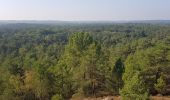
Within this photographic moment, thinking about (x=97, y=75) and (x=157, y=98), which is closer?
(x=157, y=98)

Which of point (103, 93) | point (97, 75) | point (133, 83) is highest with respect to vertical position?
point (133, 83)

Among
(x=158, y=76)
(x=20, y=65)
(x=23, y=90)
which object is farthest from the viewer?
(x=20, y=65)

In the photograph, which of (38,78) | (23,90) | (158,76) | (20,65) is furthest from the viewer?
(20,65)

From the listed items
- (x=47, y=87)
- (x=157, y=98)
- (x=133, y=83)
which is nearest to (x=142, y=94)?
(x=133, y=83)

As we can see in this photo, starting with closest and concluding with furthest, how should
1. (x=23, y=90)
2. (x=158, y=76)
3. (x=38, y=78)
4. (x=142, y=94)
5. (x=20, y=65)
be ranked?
(x=142, y=94), (x=38, y=78), (x=23, y=90), (x=158, y=76), (x=20, y=65)

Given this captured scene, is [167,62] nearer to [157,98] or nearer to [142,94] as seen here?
[157,98]

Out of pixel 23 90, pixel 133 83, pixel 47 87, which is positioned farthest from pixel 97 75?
pixel 133 83

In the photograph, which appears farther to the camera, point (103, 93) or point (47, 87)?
point (103, 93)

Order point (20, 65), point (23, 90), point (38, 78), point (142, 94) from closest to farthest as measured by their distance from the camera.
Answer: point (142, 94)
point (38, 78)
point (23, 90)
point (20, 65)

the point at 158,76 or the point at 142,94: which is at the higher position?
the point at 142,94

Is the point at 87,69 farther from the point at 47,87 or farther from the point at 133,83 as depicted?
the point at 133,83
